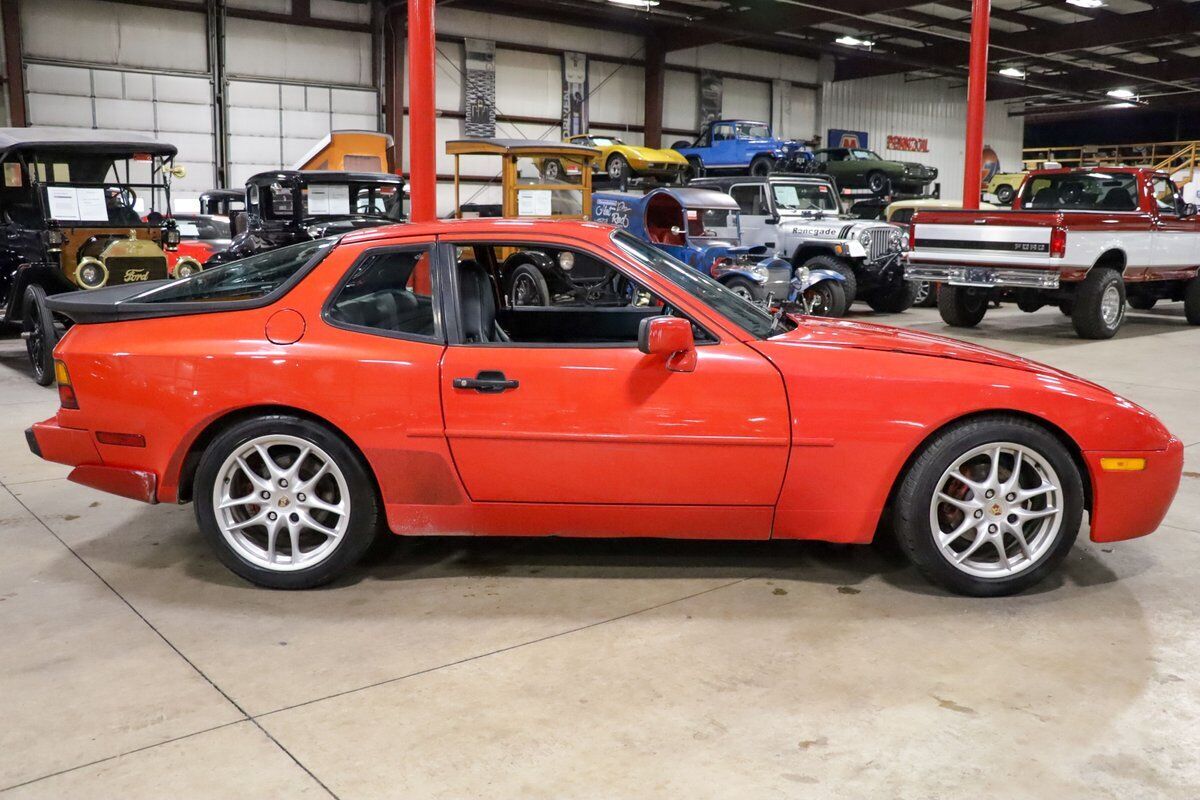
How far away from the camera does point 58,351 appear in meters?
3.68

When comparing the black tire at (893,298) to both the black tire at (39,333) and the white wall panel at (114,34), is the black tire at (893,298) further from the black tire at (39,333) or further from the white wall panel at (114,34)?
the white wall panel at (114,34)

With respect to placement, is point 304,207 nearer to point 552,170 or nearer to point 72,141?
point 72,141

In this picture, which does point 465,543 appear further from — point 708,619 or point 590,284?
point 590,284

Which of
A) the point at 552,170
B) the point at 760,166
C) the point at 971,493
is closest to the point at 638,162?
the point at 760,166

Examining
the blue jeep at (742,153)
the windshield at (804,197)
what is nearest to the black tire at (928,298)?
the windshield at (804,197)

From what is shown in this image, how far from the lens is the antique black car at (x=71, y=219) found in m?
8.59

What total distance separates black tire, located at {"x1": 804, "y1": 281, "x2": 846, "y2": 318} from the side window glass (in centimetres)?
947

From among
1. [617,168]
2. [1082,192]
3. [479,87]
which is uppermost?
[479,87]

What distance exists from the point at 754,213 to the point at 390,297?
10.7 metres

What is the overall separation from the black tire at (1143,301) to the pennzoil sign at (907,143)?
19.5 m

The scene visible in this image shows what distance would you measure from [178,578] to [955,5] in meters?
25.4

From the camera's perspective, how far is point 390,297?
3723 mm

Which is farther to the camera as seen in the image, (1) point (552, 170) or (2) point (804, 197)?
(2) point (804, 197)

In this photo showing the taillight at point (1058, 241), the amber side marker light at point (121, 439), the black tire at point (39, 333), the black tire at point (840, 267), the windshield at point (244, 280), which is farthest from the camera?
the black tire at point (840, 267)
